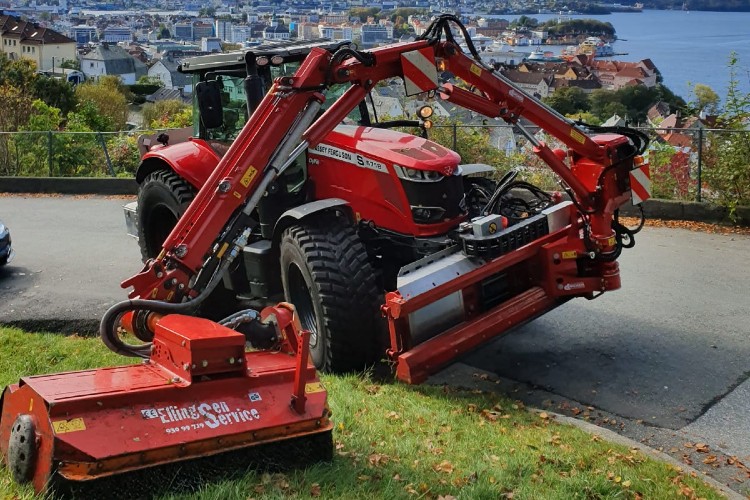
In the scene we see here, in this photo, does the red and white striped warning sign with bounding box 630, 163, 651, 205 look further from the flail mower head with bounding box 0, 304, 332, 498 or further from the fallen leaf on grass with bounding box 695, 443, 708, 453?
the flail mower head with bounding box 0, 304, 332, 498

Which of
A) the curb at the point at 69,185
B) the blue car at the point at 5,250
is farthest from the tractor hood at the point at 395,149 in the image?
the curb at the point at 69,185

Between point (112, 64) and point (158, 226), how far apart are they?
286 ft

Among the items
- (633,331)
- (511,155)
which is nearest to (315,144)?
(633,331)

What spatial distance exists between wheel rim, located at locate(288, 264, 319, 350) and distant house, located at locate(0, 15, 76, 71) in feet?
297

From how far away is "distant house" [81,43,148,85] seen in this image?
89750 mm

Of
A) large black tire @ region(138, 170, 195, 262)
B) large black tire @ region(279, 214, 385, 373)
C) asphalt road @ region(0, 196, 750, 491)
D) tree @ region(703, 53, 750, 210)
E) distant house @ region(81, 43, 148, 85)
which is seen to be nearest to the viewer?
asphalt road @ region(0, 196, 750, 491)

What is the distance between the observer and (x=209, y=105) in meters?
7.44

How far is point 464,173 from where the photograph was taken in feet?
27.4

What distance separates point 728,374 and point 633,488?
8.89 ft

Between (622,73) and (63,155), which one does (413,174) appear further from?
(622,73)

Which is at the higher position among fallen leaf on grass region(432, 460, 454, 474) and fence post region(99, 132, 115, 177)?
fence post region(99, 132, 115, 177)

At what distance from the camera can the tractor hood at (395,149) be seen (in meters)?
7.43

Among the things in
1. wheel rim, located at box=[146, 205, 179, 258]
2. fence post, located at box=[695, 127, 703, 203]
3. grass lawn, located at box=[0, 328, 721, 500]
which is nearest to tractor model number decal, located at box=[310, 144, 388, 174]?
grass lawn, located at box=[0, 328, 721, 500]

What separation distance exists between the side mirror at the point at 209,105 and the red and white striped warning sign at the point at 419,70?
1.63 metres
